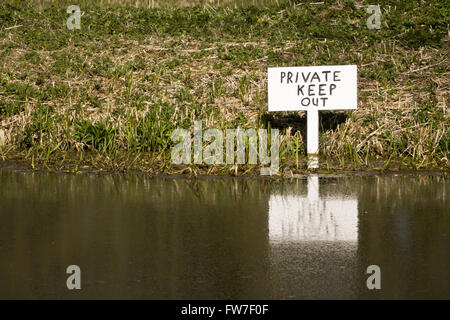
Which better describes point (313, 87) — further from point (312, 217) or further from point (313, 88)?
point (312, 217)

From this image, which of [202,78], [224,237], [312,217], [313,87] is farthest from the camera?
[202,78]

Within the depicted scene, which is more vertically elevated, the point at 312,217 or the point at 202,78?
the point at 202,78

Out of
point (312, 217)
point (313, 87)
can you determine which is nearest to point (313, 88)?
point (313, 87)

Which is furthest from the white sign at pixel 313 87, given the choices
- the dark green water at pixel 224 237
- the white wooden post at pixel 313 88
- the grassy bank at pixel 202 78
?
the dark green water at pixel 224 237

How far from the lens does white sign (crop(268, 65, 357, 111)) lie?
476 inches

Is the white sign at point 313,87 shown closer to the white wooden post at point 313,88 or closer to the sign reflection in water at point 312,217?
the white wooden post at point 313,88

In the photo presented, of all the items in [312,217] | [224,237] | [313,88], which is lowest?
[224,237]

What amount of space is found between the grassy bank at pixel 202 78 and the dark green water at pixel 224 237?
1.29m

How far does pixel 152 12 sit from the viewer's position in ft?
64.5

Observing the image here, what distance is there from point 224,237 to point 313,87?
4767 millimetres

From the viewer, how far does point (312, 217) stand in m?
8.85

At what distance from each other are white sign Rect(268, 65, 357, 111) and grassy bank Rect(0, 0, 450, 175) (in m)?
0.52

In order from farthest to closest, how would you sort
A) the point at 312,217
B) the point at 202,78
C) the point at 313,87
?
the point at 202,78, the point at 313,87, the point at 312,217
